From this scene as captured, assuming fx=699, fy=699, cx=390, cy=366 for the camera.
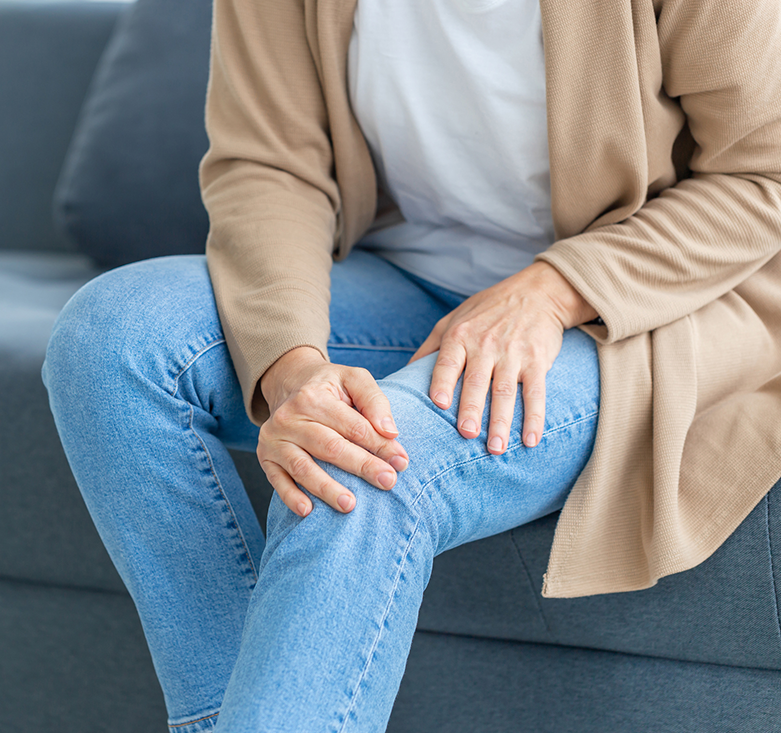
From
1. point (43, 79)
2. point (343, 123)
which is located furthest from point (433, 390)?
point (43, 79)

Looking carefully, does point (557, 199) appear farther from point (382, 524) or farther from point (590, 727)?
point (590, 727)

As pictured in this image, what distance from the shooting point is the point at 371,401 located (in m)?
0.51

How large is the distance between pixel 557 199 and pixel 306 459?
366 mm

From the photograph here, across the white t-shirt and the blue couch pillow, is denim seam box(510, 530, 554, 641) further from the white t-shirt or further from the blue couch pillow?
the blue couch pillow

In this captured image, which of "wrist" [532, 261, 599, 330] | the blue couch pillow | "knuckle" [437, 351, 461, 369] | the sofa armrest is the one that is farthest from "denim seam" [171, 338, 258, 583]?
the sofa armrest

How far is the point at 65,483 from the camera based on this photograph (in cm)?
89

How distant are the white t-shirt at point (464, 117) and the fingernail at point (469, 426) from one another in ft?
1.02

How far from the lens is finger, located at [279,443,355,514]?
1.50 feet

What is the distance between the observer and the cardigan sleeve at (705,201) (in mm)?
590

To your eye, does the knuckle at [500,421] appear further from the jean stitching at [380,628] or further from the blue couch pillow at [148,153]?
the blue couch pillow at [148,153]

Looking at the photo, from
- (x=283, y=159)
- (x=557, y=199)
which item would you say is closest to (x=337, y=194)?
(x=283, y=159)

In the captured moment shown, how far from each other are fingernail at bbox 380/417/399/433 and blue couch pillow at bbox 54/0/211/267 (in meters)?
0.83

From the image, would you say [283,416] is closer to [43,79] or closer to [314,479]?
[314,479]

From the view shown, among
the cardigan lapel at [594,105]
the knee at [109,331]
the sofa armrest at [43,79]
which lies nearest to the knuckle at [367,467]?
the knee at [109,331]
